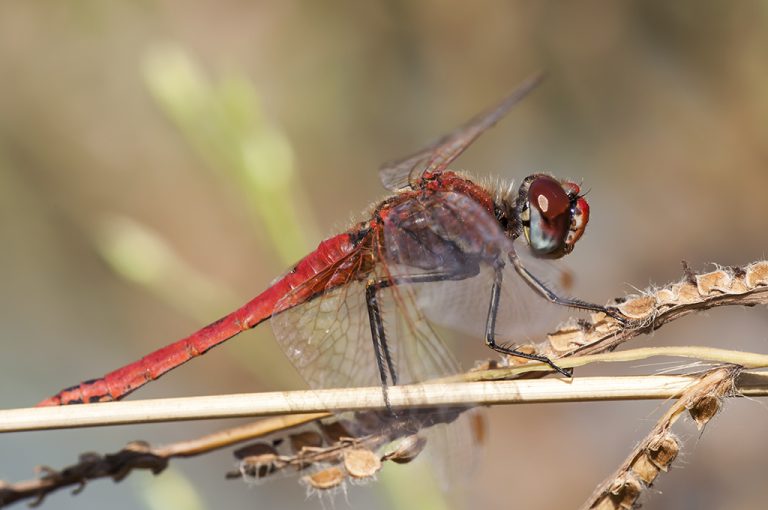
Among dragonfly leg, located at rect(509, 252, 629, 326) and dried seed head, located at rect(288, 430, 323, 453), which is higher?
dragonfly leg, located at rect(509, 252, 629, 326)

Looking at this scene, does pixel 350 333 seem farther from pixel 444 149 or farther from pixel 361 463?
pixel 444 149

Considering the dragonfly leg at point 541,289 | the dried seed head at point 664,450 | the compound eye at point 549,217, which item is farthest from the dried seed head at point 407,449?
the compound eye at point 549,217

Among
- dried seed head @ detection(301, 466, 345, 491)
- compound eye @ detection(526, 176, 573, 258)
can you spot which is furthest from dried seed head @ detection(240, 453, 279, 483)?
compound eye @ detection(526, 176, 573, 258)

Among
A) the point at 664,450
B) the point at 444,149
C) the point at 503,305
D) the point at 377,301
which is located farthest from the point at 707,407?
the point at 444,149

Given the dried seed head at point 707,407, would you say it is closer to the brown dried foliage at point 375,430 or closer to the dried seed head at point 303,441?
the brown dried foliage at point 375,430

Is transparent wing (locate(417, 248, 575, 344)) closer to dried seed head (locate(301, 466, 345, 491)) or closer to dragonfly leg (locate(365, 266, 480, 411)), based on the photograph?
dragonfly leg (locate(365, 266, 480, 411))

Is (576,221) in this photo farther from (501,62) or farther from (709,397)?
(501,62)
